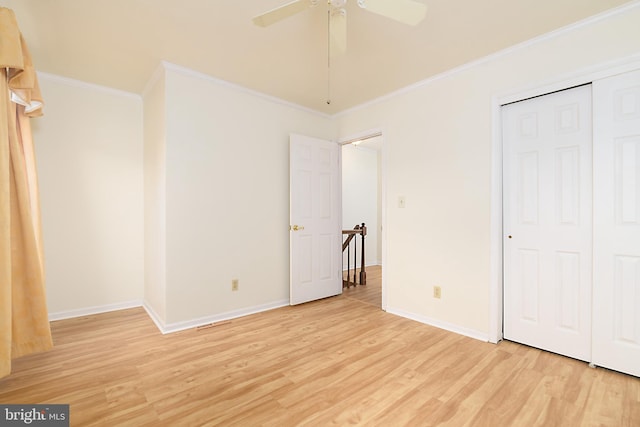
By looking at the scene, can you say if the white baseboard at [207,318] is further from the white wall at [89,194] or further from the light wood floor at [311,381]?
the white wall at [89,194]

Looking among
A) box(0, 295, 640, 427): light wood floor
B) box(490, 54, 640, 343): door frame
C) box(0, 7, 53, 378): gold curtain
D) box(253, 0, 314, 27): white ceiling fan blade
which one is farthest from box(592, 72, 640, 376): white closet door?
box(0, 7, 53, 378): gold curtain

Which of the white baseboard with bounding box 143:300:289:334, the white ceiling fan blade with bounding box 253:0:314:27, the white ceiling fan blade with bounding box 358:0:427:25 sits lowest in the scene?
the white baseboard with bounding box 143:300:289:334

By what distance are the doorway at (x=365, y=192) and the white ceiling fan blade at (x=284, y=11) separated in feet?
13.2

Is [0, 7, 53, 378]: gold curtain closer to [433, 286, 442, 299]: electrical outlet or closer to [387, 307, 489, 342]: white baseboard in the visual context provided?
[387, 307, 489, 342]: white baseboard

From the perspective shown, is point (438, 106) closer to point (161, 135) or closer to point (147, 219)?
point (161, 135)

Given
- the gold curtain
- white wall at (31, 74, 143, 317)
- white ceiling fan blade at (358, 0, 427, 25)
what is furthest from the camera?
white wall at (31, 74, 143, 317)

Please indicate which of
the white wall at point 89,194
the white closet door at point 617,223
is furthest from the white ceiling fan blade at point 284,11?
the white wall at point 89,194

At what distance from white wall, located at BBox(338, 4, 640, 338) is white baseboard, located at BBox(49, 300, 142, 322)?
3.10m

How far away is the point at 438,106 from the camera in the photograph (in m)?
2.94

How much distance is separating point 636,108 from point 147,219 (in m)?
4.51

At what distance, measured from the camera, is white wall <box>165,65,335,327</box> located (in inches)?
110

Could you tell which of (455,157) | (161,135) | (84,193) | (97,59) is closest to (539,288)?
(455,157)

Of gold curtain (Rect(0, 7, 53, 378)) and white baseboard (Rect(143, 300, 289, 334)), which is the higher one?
gold curtain (Rect(0, 7, 53, 378))

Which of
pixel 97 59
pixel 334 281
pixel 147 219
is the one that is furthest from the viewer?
pixel 334 281
